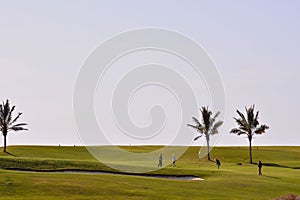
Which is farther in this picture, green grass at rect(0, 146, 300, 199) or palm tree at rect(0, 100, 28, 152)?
palm tree at rect(0, 100, 28, 152)

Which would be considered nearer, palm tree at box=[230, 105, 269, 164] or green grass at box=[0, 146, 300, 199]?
green grass at box=[0, 146, 300, 199]

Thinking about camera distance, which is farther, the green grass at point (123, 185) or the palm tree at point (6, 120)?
the palm tree at point (6, 120)

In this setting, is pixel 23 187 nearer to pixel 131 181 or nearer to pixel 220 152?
pixel 131 181

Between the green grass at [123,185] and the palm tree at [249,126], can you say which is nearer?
the green grass at [123,185]

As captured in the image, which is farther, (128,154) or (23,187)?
(128,154)

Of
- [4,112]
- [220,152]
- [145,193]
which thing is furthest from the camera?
[220,152]

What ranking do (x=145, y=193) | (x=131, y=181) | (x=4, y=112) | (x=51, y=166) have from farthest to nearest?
(x=4, y=112) → (x=51, y=166) → (x=131, y=181) → (x=145, y=193)

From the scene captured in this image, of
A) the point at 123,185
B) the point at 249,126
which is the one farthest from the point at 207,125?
the point at 123,185

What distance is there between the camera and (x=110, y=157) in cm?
10569

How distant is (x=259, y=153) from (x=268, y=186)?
6594 cm

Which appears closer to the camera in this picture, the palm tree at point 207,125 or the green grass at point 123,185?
the green grass at point 123,185

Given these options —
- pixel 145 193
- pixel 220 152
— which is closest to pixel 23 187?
pixel 145 193

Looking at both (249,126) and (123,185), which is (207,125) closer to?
(249,126)

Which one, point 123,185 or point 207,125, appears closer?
point 123,185
